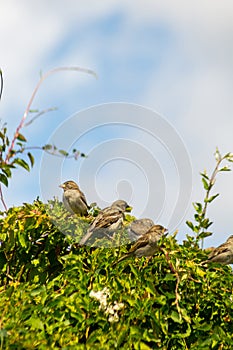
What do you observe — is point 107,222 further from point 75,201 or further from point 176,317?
point 176,317

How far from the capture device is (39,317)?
514 centimetres

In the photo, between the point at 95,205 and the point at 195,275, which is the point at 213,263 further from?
the point at 95,205

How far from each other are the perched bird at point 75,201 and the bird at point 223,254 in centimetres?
145

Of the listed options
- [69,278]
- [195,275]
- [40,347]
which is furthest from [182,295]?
[40,347]

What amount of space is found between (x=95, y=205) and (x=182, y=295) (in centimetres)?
173

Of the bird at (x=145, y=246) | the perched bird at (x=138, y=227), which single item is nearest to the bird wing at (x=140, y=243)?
the bird at (x=145, y=246)

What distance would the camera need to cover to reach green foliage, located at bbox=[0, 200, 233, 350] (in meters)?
5.01

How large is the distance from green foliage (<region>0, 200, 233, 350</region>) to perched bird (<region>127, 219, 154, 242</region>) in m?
0.37

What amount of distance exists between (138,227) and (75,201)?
715 mm

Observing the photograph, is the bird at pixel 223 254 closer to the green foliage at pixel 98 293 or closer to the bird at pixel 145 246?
the green foliage at pixel 98 293

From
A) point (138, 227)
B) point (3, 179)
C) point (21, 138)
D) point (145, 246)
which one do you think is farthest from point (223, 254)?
point (21, 138)

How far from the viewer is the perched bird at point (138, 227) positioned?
657 centimetres

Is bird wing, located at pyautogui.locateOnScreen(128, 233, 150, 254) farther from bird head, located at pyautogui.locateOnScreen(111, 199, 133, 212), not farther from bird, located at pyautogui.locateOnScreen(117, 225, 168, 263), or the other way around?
bird head, located at pyautogui.locateOnScreen(111, 199, 133, 212)

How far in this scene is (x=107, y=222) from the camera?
6.62 meters
